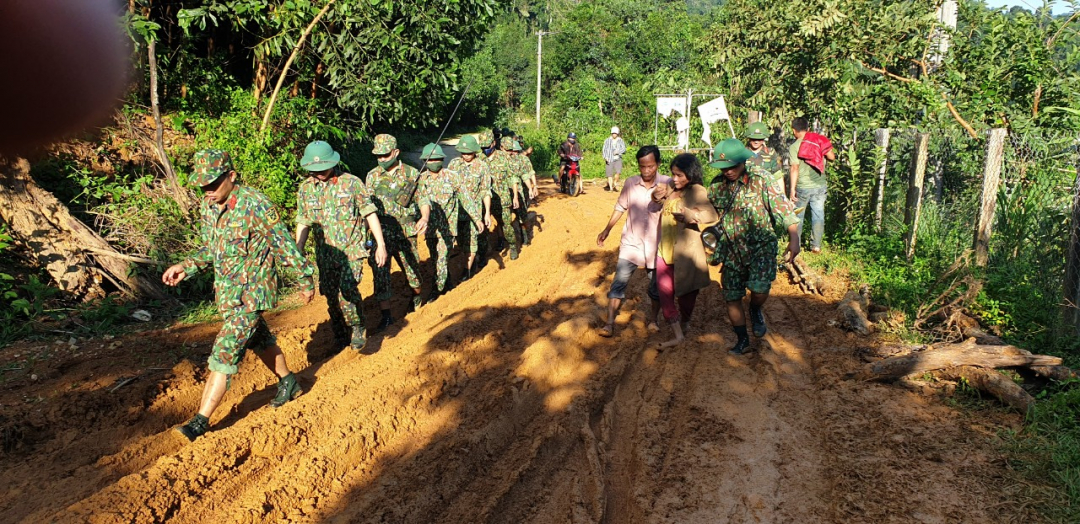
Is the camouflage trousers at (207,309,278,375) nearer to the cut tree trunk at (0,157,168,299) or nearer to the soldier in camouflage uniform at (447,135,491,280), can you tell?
the cut tree trunk at (0,157,168,299)

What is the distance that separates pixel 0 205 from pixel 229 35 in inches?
229

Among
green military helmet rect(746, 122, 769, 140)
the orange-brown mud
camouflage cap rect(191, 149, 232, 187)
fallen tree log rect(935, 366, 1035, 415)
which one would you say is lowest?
the orange-brown mud

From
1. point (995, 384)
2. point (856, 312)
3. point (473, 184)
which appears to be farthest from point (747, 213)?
point (473, 184)

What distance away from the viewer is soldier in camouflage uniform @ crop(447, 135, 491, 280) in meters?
9.30

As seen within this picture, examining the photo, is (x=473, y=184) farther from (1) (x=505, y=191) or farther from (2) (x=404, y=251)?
(2) (x=404, y=251)

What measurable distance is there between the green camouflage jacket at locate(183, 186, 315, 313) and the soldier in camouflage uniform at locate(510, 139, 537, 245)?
6.32 m

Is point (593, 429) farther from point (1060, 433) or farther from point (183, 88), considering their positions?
point (183, 88)

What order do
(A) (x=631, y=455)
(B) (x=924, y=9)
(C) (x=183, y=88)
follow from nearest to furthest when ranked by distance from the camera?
1. (A) (x=631, y=455)
2. (B) (x=924, y=9)
3. (C) (x=183, y=88)

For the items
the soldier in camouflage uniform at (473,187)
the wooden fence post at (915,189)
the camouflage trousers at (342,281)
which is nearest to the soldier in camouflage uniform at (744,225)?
the wooden fence post at (915,189)

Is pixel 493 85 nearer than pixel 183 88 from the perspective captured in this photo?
No

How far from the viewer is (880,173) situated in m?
9.01

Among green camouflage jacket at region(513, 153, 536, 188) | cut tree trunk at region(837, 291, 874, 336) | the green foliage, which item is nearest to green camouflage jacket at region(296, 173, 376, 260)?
the green foliage

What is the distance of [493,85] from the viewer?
127 ft

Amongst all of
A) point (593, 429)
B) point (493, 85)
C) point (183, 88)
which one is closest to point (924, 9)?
point (593, 429)
